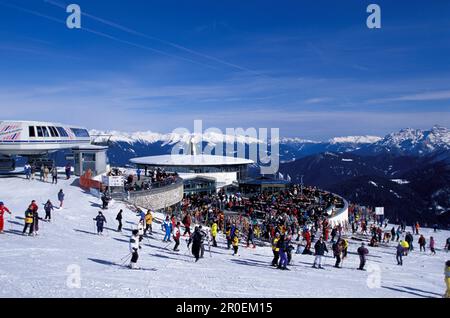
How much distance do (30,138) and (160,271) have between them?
23462mm

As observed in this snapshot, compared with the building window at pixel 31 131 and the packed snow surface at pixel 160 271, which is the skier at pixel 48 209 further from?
the building window at pixel 31 131

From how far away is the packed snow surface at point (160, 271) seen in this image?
11086 millimetres

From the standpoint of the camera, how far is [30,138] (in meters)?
31.5

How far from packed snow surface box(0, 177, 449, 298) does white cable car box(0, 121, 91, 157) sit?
34.0ft

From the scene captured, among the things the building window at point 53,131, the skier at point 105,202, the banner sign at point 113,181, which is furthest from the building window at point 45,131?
the skier at point 105,202

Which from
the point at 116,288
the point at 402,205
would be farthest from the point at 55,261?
the point at 402,205

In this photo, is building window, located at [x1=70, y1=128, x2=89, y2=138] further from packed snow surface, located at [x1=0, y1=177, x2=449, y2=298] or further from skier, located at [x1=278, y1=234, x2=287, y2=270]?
skier, located at [x1=278, y1=234, x2=287, y2=270]

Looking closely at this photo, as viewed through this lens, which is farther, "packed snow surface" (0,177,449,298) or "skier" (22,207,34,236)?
"skier" (22,207,34,236)

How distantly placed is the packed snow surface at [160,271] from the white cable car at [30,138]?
10.4m

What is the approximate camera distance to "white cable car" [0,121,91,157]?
3094 centimetres

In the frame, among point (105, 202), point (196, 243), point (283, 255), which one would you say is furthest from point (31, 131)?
point (283, 255)
